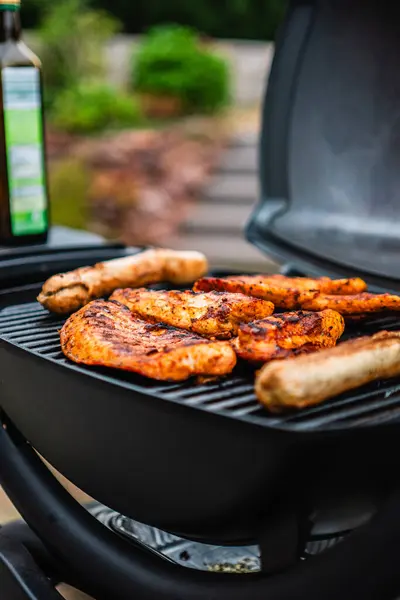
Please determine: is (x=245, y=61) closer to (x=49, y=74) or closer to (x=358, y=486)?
(x=49, y=74)

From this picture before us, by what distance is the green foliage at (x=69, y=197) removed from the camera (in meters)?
6.52

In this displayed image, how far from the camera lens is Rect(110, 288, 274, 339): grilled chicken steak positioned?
101 cm

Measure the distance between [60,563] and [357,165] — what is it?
37.1 inches

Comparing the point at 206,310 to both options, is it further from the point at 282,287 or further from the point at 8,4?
the point at 8,4

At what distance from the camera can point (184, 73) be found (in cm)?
843

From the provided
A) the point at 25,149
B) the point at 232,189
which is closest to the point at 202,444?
the point at 25,149

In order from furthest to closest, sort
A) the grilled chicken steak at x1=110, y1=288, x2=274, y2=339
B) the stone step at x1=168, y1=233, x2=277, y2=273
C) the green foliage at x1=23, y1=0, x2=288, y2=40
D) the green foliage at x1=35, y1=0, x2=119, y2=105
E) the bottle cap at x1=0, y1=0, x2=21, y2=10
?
the green foliage at x1=23, y1=0, x2=288, y2=40, the green foliage at x1=35, y1=0, x2=119, y2=105, the stone step at x1=168, y1=233, x2=277, y2=273, the bottle cap at x1=0, y1=0, x2=21, y2=10, the grilled chicken steak at x1=110, y1=288, x2=274, y2=339

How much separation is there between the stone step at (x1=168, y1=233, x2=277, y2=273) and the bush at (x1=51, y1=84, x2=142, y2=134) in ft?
5.21

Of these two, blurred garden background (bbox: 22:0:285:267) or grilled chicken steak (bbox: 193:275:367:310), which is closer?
grilled chicken steak (bbox: 193:275:367:310)

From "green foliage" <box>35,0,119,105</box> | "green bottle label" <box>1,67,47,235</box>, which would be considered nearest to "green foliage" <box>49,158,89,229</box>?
"green foliage" <box>35,0,119,105</box>

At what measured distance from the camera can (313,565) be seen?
827mm

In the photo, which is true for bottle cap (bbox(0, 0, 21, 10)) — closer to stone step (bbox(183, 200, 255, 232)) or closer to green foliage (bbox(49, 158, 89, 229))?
green foliage (bbox(49, 158, 89, 229))

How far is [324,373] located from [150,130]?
690cm

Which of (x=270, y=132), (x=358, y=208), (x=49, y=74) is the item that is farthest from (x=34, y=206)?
(x=49, y=74)
